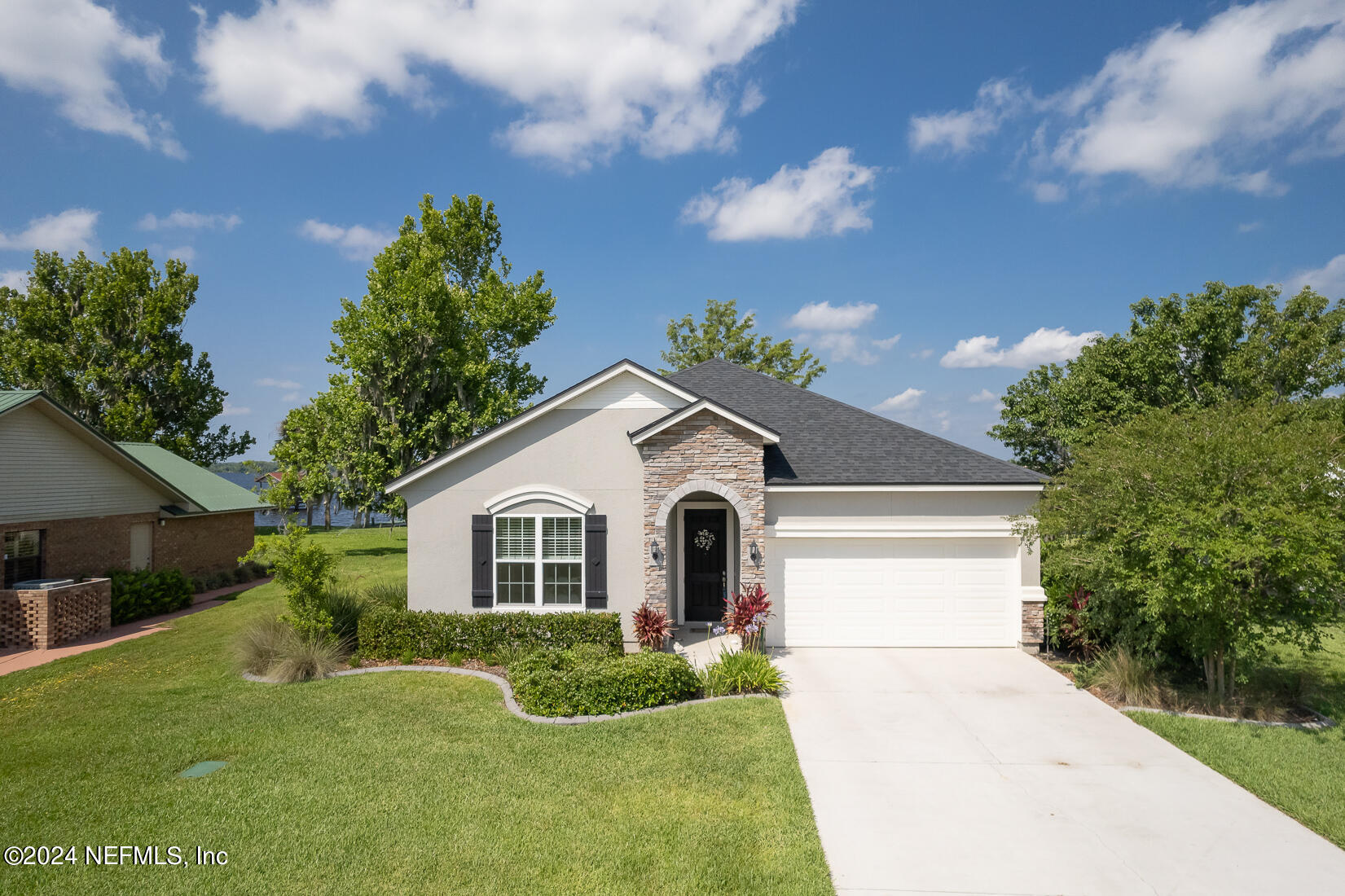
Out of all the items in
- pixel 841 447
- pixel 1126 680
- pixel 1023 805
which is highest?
pixel 841 447

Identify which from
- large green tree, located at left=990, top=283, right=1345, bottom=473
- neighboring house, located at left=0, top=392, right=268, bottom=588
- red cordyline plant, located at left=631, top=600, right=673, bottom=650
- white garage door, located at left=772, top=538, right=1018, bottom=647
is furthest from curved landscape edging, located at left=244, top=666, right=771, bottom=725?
→ large green tree, located at left=990, top=283, right=1345, bottom=473

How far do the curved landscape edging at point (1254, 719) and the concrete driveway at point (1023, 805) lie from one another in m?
0.46

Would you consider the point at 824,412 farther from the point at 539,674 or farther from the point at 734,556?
the point at 539,674

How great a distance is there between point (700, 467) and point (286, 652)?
774cm

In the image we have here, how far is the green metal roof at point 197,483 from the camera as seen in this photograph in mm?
21000

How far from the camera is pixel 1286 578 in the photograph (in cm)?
849

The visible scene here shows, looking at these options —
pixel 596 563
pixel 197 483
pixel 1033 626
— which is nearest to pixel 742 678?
pixel 596 563

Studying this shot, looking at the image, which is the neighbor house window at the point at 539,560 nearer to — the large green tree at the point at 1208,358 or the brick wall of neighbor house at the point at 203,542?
the brick wall of neighbor house at the point at 203,542

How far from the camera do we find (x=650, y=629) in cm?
1163

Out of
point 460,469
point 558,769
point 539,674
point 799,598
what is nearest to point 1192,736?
point 799,598

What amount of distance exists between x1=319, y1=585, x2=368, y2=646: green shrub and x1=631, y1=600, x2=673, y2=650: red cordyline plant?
17.4 ft

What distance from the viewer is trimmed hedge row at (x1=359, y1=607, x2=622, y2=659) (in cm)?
1168

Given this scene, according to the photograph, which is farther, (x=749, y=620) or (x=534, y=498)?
(x=534, y=498)

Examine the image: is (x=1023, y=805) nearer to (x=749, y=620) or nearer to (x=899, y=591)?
(x=749, y=620)
